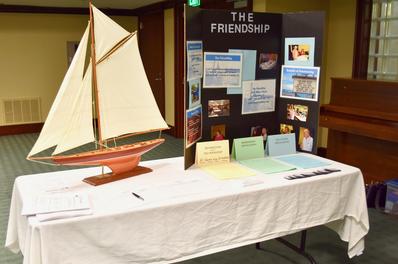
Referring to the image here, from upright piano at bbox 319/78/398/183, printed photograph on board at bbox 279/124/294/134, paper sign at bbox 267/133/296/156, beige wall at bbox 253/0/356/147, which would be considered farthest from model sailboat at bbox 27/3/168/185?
beige wall at bbox 253/0/356/147

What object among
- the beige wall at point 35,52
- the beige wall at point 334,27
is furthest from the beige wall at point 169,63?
the beige wall at point 334,27

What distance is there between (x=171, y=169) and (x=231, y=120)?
47 cm

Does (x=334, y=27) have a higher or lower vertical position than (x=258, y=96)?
higher

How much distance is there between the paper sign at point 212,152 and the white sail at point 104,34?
655mm

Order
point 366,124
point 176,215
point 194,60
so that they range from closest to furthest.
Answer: point 176,215, point 194,60, point 366,124

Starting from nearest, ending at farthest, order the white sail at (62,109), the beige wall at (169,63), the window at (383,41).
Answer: the white sail at (62,109) → the window at (383,41) → the beige wall at (169,63)

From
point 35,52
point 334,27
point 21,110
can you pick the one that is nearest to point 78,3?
point 35,52

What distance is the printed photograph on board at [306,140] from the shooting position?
2.39 meters

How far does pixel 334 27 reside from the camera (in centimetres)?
450

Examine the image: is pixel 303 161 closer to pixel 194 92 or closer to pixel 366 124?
pixel 194 92

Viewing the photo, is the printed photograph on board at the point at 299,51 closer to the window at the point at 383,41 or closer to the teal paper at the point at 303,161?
the teal paper at the point at 303,161

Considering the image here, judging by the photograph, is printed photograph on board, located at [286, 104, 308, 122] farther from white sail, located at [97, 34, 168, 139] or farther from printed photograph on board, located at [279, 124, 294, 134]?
white sail, located at [97, 34, 168, 139]

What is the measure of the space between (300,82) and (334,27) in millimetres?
2455

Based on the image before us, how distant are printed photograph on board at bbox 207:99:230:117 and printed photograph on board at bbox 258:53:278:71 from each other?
0.32 metres
